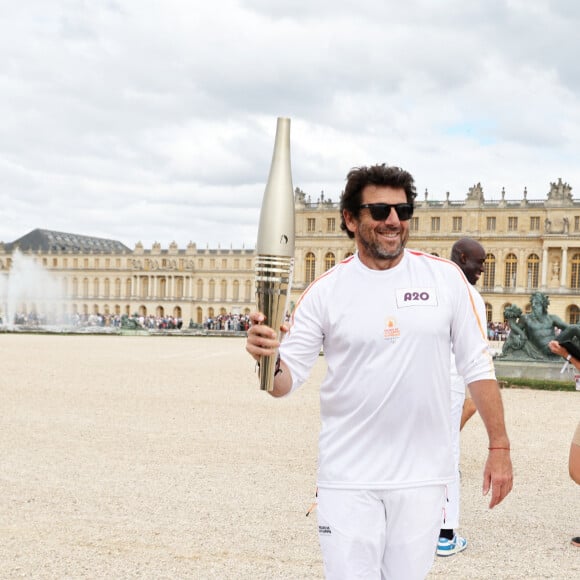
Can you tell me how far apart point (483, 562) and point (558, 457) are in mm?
3726

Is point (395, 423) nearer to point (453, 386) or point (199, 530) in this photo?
point (453, 386)

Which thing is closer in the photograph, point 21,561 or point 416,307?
point 416,307

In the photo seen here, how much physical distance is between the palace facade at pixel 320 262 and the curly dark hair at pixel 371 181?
5655 cm

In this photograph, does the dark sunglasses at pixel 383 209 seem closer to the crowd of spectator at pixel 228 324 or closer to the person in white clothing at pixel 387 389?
the person in white clothing at pixel 387 389

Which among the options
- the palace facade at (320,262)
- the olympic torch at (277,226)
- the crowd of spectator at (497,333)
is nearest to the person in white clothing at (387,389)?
the olympic torch at (277,226)

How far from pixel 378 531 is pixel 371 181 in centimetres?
109

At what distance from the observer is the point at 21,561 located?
13.6ft

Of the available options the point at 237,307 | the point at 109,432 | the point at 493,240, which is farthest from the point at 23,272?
the point at 109,432

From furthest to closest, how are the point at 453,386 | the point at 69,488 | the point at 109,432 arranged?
the point at 109,432, the point at 69,488, the point at 453,386

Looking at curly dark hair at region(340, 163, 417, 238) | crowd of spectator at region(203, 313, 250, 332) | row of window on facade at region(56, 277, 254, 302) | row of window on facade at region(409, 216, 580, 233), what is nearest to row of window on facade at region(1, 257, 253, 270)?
row of window on facade at region(56, 277, 254, 302)

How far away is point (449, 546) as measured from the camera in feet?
14.4

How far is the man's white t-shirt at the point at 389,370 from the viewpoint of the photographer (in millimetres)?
2346

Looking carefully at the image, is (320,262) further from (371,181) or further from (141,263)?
(371,181)

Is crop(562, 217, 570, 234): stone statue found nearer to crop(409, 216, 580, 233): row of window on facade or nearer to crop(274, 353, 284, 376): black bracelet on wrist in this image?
crop(409, 216, 580, 233): row of window on facade
